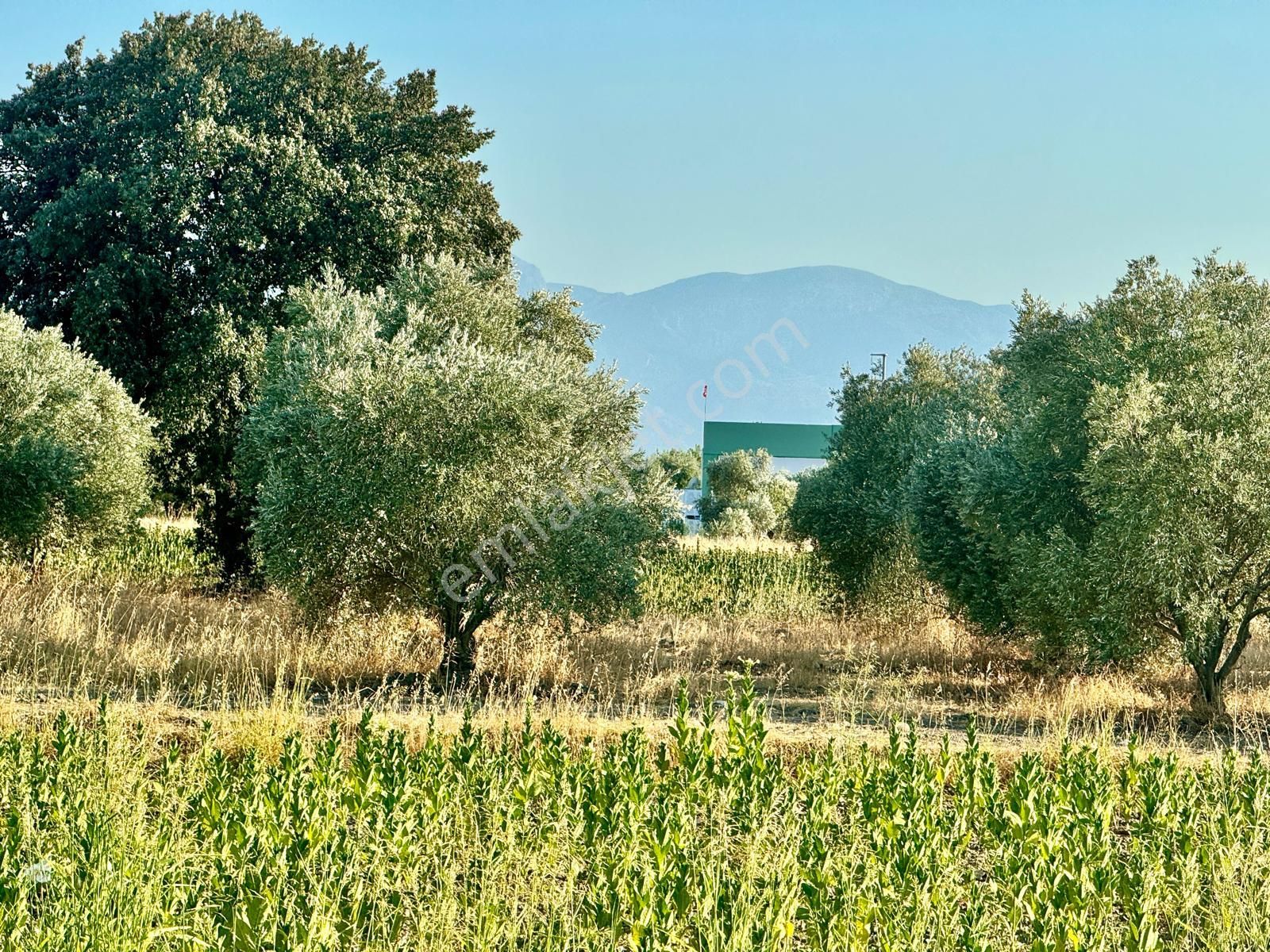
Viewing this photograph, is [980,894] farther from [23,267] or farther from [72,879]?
[23,267]

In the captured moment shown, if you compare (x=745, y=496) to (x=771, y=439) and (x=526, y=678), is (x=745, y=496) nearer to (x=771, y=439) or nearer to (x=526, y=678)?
(x=771, y=439)

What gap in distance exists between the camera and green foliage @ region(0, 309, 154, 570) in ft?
65.7

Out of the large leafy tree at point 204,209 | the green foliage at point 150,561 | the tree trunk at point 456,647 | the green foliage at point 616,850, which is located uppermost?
the large leafy tree at point 204,209

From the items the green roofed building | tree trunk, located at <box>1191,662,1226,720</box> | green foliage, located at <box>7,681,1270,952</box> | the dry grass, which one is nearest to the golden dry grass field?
the dry grass

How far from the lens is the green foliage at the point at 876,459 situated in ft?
78.6

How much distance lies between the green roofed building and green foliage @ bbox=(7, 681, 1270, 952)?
222ft

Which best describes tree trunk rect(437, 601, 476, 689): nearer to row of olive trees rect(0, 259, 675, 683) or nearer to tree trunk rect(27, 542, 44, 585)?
row of olive trees rect(0, 259, 675, 683)

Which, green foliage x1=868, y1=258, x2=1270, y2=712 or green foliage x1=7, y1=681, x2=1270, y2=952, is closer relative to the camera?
green foliage x1=7, y1=681, x2=1270, y2=952

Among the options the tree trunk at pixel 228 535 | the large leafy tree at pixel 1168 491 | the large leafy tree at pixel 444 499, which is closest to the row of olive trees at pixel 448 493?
the large leafy tree at pixel 444 499

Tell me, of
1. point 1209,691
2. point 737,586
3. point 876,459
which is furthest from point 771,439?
point 1209,691

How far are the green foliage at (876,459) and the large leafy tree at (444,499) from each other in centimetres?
862

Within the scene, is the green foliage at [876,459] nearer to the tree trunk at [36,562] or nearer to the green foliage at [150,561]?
the green foliage at [150,561]

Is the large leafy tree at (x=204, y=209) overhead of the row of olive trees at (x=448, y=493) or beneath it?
overhead

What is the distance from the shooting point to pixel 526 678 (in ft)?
51.9
